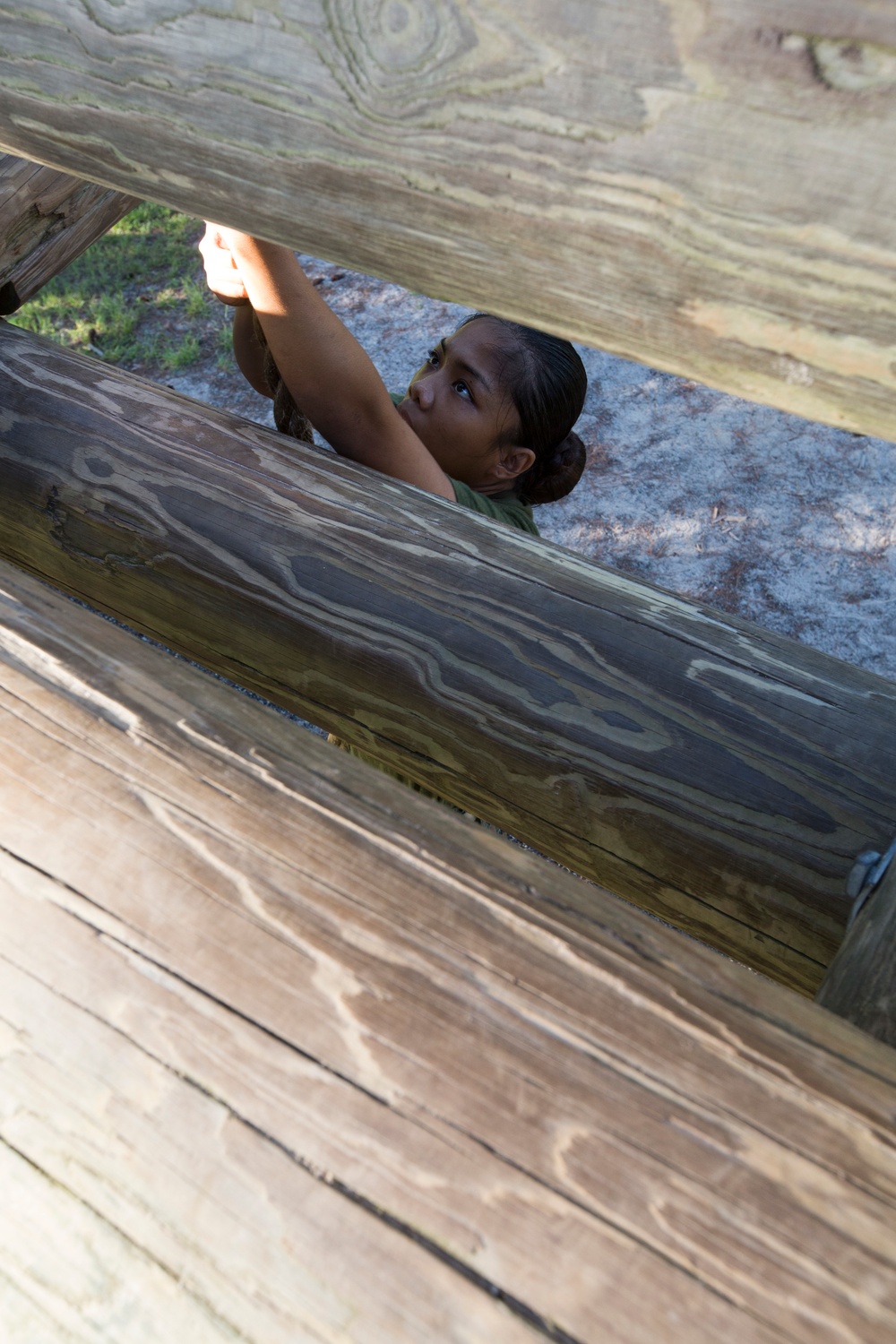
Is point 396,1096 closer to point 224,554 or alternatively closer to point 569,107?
point 569,107

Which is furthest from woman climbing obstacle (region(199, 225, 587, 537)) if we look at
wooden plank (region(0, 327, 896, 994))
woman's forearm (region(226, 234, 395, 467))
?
wooden plank (region(0, 327, 896, 994))

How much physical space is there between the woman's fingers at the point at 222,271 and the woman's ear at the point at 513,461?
2.52 feet

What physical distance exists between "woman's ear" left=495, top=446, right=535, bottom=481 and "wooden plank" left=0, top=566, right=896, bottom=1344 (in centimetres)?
167

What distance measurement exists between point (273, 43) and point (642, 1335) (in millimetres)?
773

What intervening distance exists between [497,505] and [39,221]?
1026mm

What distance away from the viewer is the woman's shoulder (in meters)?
2.08

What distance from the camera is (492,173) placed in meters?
0.63

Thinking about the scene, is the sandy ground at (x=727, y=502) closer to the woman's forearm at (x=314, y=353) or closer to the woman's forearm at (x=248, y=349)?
the woman's forearm at (x=248, y=349)

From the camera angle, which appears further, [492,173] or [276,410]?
[276,410]

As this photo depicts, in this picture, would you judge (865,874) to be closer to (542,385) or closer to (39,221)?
(542,385)

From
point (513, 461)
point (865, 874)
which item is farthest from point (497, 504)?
point (865, 874)

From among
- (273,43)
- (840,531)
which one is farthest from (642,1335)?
(840,531)

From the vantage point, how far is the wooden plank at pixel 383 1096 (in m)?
0.49

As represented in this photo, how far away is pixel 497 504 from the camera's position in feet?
7.16
